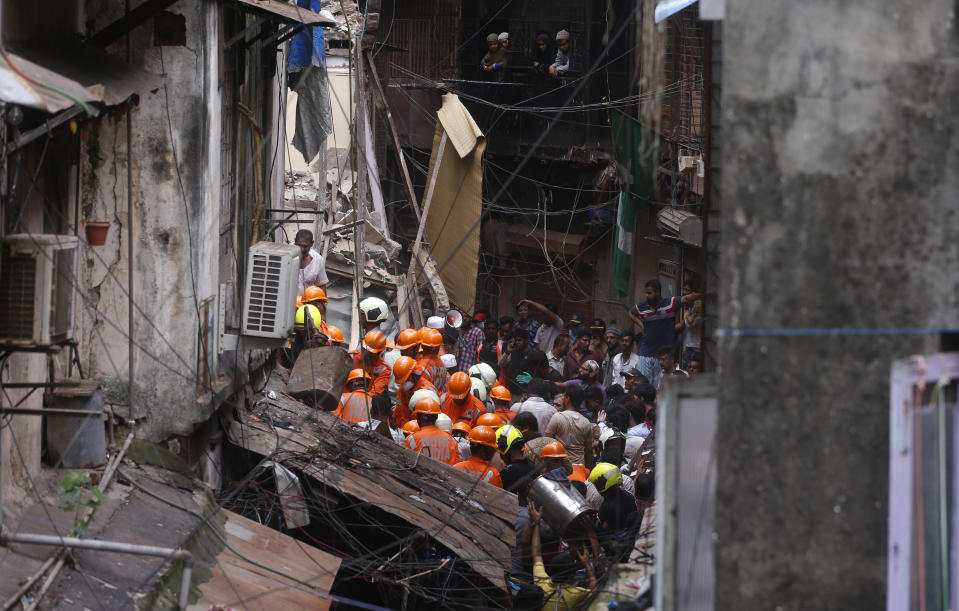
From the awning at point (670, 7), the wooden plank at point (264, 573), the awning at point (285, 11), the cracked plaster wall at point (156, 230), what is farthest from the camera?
the awning at point (285, 11)

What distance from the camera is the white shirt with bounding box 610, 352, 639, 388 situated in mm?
15945

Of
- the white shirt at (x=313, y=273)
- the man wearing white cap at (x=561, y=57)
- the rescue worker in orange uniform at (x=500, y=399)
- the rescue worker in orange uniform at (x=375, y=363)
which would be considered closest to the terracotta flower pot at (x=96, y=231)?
the rescue worker in orange uniform at (x=375, y=363)

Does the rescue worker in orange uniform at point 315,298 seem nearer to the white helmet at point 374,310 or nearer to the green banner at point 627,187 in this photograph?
the white helmet at point 374,310

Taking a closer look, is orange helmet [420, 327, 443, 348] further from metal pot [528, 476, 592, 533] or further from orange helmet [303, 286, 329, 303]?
metal pot [528, 476, 592, 533]

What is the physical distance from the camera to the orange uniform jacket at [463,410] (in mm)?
13141

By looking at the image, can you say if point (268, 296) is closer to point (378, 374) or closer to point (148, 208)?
point (148, 208)

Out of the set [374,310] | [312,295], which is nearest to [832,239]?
[312,295]

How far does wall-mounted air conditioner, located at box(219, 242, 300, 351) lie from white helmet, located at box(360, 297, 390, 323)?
6.01 m

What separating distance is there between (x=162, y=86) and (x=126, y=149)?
1.75ft

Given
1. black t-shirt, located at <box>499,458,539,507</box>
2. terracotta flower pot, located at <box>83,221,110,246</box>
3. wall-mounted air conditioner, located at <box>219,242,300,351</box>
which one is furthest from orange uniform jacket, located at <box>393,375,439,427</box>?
terracotta flower pot, located at <box>83,221,110,246</box>

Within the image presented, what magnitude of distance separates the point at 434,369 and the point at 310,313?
169 centimetres

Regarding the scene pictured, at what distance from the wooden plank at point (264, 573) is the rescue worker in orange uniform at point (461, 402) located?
4.53 meters

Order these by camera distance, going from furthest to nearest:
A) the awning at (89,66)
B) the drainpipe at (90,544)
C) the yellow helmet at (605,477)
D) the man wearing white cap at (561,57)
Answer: the man wearing white cap at (561,57) < the yellow helmet at (605,477) < the awning at (89,66) < the drainpipe at (90,544)

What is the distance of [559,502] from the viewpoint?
888cm
